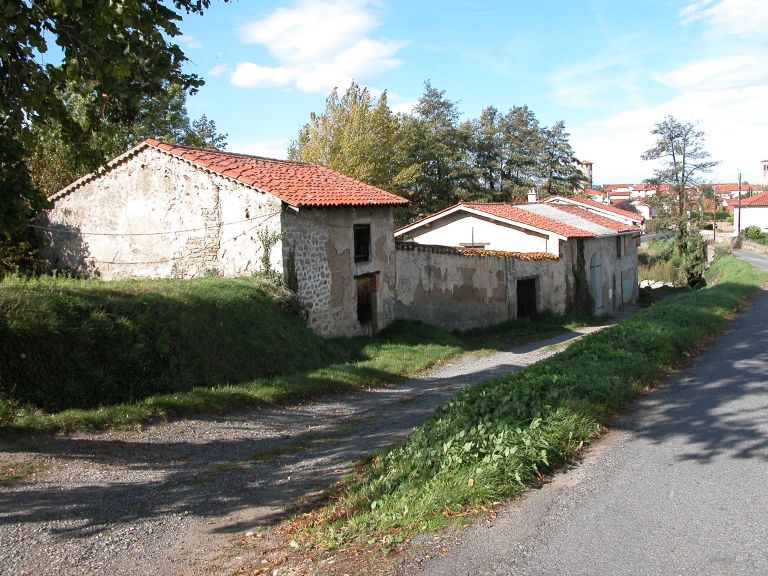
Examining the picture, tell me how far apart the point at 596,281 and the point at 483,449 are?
28.1 m

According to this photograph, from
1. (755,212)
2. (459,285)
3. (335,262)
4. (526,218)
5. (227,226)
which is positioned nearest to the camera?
(227,226)

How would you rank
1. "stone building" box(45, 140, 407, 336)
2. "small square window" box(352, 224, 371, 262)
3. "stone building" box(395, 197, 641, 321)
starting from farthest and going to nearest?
"stone building" box(395, 197, 641, 321), "small square window" box(352, 224, 371, 262), "stone building" box(45, 140, 407, 336)

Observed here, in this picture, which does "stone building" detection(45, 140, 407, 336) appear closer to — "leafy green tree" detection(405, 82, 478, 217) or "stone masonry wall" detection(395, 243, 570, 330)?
"stone masonry wall" detection(395, 243, 570, 330)

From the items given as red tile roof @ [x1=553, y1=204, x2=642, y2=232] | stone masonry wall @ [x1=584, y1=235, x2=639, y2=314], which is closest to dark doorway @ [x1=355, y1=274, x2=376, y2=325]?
stone masonry wall @ [x1=584, y1=235, x2=639, y2=314]

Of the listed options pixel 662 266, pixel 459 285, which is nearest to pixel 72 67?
pixel 459 285

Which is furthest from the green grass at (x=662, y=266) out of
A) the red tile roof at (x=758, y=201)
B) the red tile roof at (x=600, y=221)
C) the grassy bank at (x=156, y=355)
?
the grassy bank at (x=156, y=355)

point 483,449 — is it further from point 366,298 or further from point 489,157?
point 489,157

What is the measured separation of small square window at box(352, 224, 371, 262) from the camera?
755 inches

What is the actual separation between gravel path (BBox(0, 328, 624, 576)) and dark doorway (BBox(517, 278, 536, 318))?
15.4 meters

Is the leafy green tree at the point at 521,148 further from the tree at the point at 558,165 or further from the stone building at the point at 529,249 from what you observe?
the stone building at the point at 529,249

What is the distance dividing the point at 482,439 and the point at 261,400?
6.11 m

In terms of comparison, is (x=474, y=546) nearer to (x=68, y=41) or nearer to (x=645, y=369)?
(x=645, y=369)

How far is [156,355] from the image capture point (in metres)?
11.9

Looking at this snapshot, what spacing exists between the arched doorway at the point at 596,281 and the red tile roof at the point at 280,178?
591 inches
